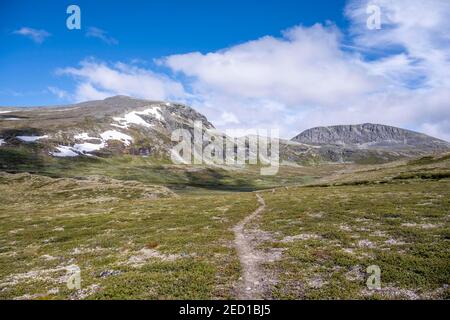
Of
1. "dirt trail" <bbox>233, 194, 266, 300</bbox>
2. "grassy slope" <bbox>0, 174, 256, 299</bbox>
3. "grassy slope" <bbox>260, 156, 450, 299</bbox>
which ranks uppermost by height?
"grassy slope" <bbox>260, 156, 450, 299</bbox>

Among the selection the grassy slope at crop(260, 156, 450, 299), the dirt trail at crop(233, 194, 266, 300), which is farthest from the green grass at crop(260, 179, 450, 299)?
the dirt trail at crop(233, 194, 266, 300)

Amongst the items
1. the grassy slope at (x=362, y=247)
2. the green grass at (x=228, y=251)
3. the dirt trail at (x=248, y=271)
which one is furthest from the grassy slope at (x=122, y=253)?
the grassy slope at (x=362, y=247)

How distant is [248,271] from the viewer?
77.6 ft

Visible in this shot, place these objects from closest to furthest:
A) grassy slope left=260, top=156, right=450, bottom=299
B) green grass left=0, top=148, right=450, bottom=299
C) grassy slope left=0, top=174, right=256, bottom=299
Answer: grassy slope left=260, top=156, right=450, bottom=299, green grass left=0, top=148, right=450, bottom=299, grassy slope left=0, top=174, right=256, bottom=299

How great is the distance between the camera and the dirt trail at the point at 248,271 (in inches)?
778

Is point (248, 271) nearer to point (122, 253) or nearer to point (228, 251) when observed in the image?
point (228, 251)

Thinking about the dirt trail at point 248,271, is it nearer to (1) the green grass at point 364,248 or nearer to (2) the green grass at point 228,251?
(2) the green grass at point 228,251

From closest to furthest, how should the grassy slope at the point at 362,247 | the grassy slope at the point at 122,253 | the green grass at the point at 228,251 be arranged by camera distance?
the grassy slope at the point at 362,247, the green grass at the point at 228,251, the grassy slope at the point at 122,253

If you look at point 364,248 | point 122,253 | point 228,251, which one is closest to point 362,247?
point 364,248

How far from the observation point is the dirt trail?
1975 cm

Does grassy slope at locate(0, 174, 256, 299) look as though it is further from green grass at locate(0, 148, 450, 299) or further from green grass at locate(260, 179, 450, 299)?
green grass at locate(260, 179, 450, 299)

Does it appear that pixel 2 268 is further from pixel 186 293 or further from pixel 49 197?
pixel 49 197
